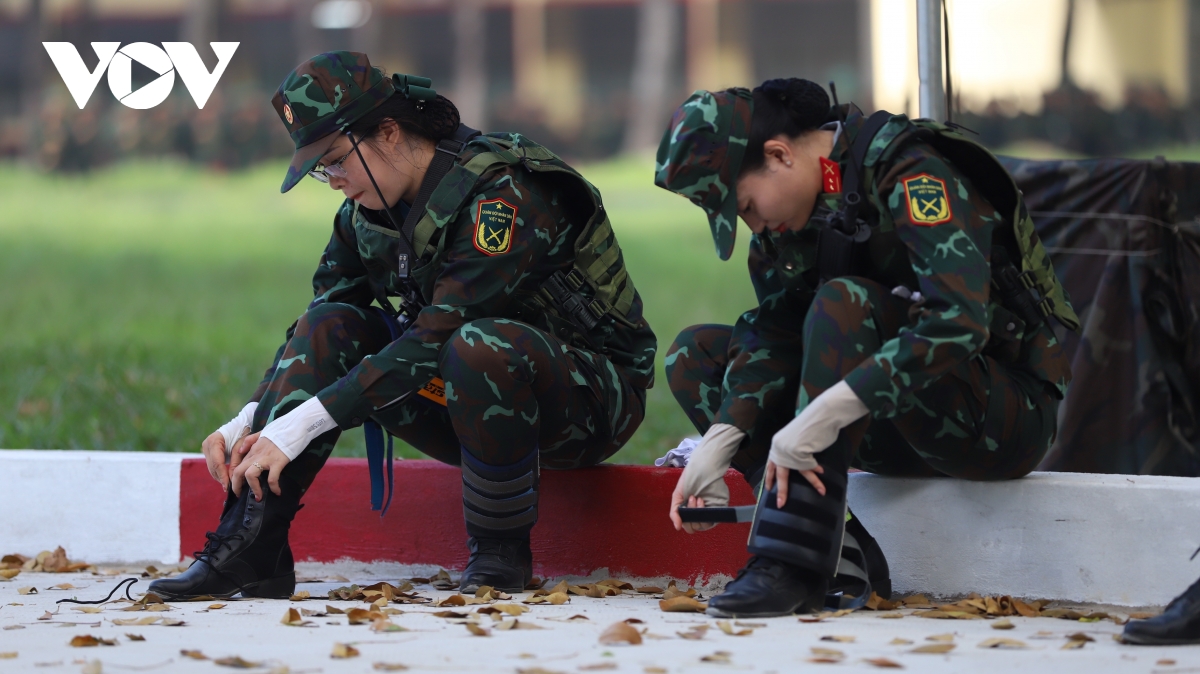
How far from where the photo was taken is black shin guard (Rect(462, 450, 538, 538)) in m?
2.89

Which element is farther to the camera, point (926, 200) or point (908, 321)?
point (908, 321)

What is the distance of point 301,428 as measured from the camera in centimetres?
277

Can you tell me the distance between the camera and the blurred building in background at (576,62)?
12.8 meters

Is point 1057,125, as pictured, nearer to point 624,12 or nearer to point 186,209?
point 624,12

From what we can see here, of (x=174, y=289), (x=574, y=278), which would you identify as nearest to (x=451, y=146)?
(x=574, y=278)

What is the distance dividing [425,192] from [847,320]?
3.40 feet

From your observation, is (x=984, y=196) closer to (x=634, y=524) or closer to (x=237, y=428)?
(x=634, y=524)

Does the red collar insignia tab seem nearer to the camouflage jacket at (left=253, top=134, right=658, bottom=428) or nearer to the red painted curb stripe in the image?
the camouflage jacket at (left=253, top=134, right=658, bottom=428)

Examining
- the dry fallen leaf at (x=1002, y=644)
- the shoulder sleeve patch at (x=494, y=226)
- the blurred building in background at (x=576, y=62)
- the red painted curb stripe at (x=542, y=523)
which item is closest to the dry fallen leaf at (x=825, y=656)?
the dry fallen leaf at (x=1002, y=644)

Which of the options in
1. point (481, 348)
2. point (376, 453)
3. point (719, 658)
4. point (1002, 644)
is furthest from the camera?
point (376, 453)

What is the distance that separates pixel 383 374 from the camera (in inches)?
109

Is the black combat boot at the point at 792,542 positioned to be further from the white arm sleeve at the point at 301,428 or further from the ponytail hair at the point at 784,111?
the white arm sleeve at the point at 301,428

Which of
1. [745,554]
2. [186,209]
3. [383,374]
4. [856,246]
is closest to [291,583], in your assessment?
[383,374]

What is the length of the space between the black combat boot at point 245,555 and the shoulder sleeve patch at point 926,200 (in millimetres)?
1453
